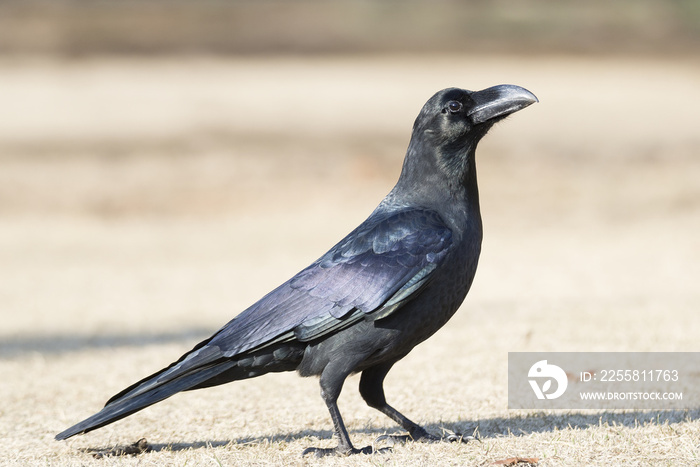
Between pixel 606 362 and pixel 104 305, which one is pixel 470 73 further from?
pixel 606 362

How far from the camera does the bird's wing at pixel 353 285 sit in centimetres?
346

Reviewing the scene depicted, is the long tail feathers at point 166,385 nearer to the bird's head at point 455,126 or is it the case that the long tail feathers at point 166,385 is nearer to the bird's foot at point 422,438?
the bird's foot at point 422,438

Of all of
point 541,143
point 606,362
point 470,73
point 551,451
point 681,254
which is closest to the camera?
point 551,451

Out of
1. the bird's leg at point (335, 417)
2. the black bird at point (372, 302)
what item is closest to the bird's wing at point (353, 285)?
the black bird at point (372, 302)

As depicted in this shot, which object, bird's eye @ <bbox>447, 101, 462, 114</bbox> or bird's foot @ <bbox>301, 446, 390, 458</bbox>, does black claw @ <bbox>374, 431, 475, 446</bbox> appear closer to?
bird's foot @ <bbox>301, 446, 390, 458</bbox>

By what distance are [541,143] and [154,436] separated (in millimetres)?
13246

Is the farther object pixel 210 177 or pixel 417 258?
pixel 210 177

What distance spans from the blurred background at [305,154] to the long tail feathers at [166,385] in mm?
2920

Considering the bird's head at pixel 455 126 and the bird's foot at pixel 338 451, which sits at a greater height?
the bird's head at pixel 455 126

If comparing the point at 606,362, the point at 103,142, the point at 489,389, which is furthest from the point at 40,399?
the point at 103,142

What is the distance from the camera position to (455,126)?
3.80 meters

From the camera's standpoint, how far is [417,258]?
3.50m

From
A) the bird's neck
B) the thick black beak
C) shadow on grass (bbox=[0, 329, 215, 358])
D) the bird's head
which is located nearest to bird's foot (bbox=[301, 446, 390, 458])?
the bird's neck

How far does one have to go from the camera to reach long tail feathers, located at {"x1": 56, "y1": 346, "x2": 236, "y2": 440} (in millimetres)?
3545
